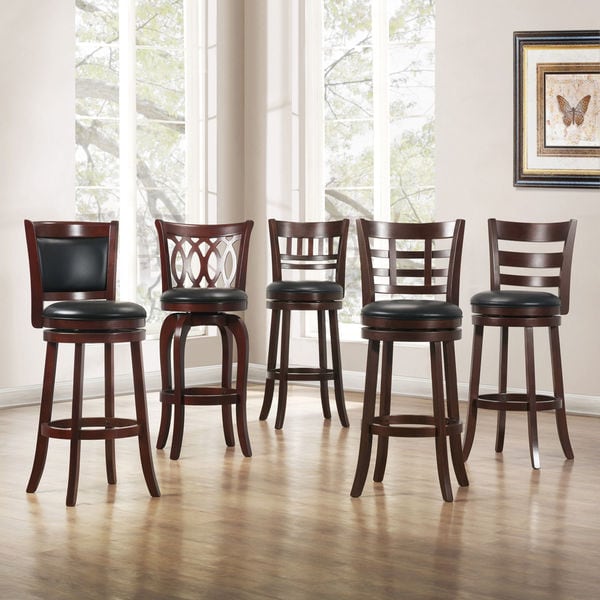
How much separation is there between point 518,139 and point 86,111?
2.55m

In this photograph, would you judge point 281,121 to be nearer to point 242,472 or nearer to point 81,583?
point 242,472

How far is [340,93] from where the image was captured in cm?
700

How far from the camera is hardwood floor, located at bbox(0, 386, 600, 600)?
9.72 feet

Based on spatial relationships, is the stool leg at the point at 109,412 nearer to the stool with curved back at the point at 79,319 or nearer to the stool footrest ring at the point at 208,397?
the stool with curved back at the point at 79,319

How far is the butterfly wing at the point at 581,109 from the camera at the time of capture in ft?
19.6

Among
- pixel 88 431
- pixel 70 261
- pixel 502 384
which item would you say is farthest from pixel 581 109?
pixel 88 431

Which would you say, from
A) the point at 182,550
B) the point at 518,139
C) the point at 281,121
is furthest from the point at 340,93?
the point at 182,550

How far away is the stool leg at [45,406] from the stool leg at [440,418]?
134 cm

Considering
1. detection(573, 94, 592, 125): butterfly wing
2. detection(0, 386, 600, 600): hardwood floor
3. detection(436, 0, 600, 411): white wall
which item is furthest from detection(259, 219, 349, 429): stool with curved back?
detection(573, 94, 592, 125): butterfly wing

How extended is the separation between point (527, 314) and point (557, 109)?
199 centimetres

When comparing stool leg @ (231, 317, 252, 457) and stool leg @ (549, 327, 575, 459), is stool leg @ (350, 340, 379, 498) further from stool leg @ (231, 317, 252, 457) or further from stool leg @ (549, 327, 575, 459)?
stool leg @ (549, 327, 575, 459)

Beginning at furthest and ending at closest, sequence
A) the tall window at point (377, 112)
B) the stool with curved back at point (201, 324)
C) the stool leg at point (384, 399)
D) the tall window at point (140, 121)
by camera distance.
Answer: the tall window at point (377, 112) < the tall window at point (140, 121) < the stool with curved back at point (201, 324) < the stool leg at point (384, 399)

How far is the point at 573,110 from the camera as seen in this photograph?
19.7 feet

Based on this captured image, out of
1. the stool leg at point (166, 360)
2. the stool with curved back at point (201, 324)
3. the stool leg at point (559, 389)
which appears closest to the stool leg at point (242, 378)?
the stool with curved back at point (201, 324)
